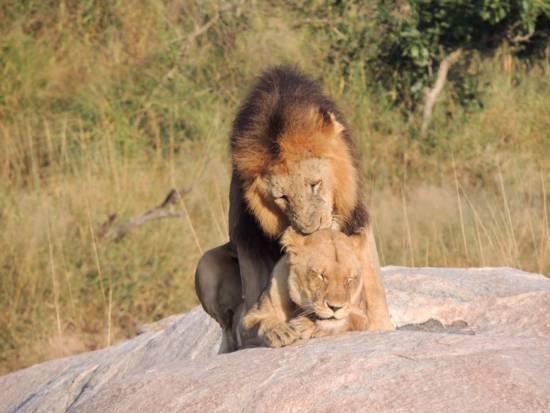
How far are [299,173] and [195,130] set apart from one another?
25.7ft

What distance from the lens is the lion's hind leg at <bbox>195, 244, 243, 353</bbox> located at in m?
5.31

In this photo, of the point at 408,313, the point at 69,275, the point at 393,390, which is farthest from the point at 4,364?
the point at 393,390

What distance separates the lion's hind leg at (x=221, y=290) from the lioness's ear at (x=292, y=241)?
124 cm

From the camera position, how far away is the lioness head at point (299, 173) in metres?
4.45

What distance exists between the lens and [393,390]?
10.2ft

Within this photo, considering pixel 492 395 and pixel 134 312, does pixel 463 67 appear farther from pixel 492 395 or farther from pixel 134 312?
pixel 492 395

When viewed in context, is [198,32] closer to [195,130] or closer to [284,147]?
[195,130]

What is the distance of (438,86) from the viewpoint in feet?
40.2

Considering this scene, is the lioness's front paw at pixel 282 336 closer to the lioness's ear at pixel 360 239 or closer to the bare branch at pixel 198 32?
the lioness's ear at pixel 360 239

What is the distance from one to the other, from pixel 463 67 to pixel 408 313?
25.5 ft

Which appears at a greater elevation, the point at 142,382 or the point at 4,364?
the point at 142,382

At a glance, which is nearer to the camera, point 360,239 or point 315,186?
point 315,186

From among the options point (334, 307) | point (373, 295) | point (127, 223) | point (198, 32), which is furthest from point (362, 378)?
point (198, 32)

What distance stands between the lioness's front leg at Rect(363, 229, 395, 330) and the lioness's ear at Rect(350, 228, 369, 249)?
33 mm
